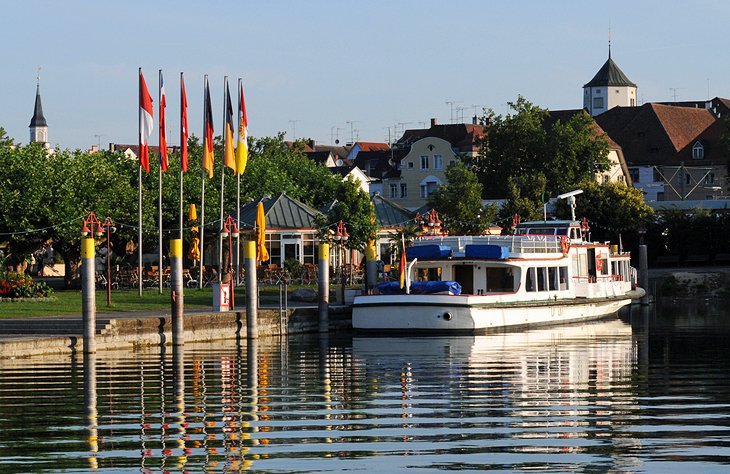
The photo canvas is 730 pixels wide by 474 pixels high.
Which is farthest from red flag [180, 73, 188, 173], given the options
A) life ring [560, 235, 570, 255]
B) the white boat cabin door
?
the white boat cabin door

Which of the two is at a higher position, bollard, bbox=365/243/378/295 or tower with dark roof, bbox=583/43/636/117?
tower with dark roof, bbox=583/43/636/117

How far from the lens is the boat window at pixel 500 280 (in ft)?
174

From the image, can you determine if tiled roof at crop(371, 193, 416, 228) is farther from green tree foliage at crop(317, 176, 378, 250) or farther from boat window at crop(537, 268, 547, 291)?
boat window at crop(537, 268, 547, 291)

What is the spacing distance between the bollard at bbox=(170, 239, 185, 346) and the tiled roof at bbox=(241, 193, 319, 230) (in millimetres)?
31339

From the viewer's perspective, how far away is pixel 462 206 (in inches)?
3115

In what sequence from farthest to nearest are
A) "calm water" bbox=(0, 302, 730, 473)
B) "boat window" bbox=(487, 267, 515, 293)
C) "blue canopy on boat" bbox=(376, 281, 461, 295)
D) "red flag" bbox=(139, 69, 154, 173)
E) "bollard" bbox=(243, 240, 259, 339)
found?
1. "red flag" bbox=(139, 69, 154, 173)
2. "boat window" bbox=(487, 267, 515, 293)
3. "blue canopy on boat" bbox=(376, 281, 461, 295)
4. "bollard" bbox=(243, 240, 259, 339)
5. "calm water" bbox=(0, 302, 730, 473)

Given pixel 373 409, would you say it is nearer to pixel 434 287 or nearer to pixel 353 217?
pixel 434 287

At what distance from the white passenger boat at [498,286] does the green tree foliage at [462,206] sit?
47.1 feet

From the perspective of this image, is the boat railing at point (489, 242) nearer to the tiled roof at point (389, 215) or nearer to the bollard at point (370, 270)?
the bollard at point (370, 270)

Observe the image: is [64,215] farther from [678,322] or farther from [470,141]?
[470,141]

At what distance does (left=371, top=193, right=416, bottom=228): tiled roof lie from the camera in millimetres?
81500

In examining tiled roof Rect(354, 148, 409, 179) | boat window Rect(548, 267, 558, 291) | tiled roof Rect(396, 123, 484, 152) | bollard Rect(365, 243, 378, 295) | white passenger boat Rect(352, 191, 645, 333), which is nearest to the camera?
white passenger boat Rect(352, 191, 645, 333)

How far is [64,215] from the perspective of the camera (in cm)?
6625

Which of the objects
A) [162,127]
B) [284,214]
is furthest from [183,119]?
[284,214]
